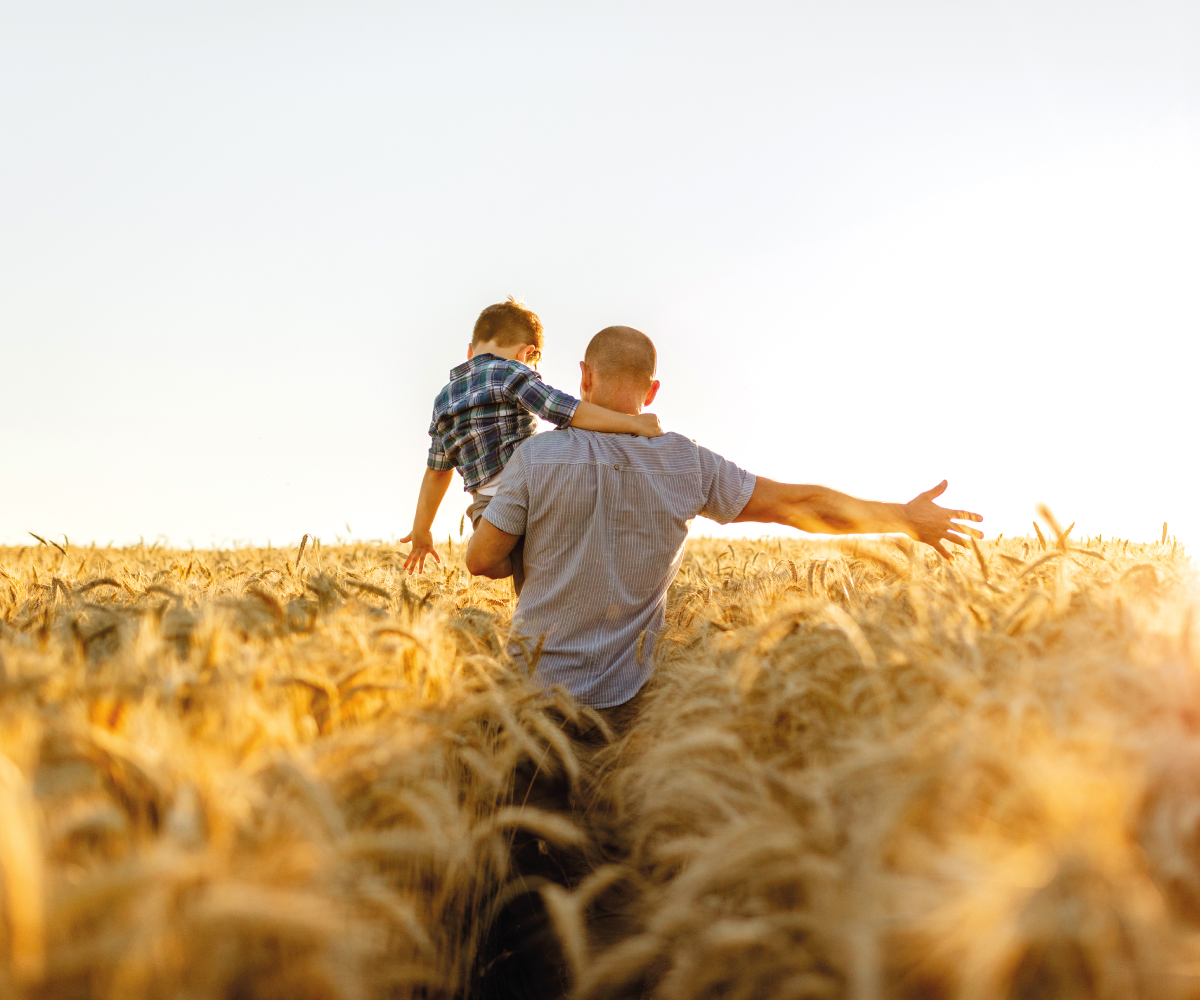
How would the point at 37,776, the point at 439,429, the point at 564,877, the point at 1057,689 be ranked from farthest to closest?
the point at 439,429
the point at 564,877
the point at 1057,689
the point at 37,776

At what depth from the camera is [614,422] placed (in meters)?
3.89

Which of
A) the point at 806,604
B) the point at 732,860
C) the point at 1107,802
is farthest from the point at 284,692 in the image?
the point at 1107,802

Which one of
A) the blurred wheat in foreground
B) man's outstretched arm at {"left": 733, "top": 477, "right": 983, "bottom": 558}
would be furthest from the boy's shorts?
the blurred wheat in foreground

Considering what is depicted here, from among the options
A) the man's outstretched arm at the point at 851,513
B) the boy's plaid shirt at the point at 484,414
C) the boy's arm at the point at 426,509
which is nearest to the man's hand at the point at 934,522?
the man's outstretched arm at the point at 851,513

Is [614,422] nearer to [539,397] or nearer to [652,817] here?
[539,397]

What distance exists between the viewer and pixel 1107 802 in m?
1.22

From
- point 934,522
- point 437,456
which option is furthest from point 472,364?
point 934,522

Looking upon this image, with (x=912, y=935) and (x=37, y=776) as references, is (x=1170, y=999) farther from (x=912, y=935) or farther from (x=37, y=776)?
(x=37, y=776)

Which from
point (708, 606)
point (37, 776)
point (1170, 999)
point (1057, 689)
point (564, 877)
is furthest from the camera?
point (708, 606)

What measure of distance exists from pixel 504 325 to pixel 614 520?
1.95 m

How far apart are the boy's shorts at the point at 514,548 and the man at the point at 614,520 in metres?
0.19

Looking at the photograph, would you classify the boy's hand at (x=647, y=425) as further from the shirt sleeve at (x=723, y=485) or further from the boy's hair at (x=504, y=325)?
the boy's hair at (x=504, y=325)

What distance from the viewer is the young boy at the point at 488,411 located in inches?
179

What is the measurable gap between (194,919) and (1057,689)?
1.63 metres
